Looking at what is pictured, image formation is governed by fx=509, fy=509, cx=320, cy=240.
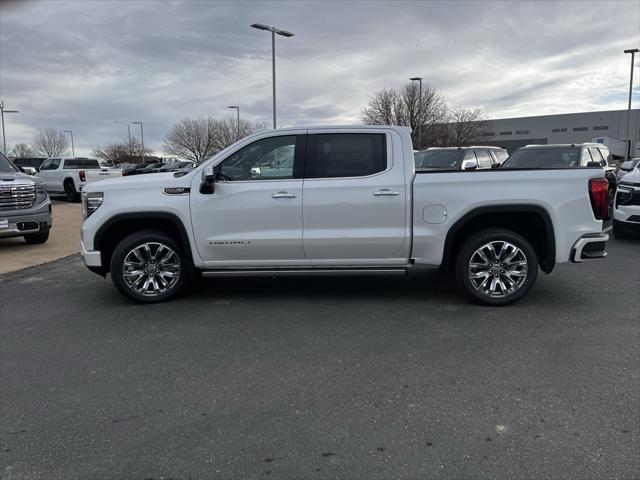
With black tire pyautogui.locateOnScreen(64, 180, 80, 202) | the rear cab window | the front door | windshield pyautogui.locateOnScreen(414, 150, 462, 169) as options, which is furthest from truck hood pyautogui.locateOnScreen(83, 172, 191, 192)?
the rear cab window

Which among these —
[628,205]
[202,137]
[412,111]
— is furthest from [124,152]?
[628,205]

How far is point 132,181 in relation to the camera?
18.2 ft

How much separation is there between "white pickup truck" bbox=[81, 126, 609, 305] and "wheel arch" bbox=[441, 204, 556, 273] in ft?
0.05

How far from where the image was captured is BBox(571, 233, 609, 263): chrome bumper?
5340 millimetres

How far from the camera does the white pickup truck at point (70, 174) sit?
20.6 metres

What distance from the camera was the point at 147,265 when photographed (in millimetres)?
5605

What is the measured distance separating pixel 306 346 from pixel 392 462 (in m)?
1.77

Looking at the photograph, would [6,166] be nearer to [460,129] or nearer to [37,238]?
[37,238]

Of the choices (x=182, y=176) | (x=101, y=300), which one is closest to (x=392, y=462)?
(x=182, y=176)

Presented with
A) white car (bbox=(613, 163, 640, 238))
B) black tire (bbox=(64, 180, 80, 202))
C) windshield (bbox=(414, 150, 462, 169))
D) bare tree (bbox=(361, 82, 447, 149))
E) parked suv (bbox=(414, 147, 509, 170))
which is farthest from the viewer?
bare tree (bbox=(361, 82, 447, 149))

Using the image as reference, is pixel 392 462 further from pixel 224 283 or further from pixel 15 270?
pixel 15 270

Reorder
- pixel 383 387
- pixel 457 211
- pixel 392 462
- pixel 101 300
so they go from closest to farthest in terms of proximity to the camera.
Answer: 1. pixel 392 462
2. pixel 383 387
3. pixel 457 211
4. pixel 101 300

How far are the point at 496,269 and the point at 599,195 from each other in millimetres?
1290

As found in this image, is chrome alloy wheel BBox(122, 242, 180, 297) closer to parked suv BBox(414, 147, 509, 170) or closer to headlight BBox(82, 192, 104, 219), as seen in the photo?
headlight BBox(82, 192, 104, 219)
